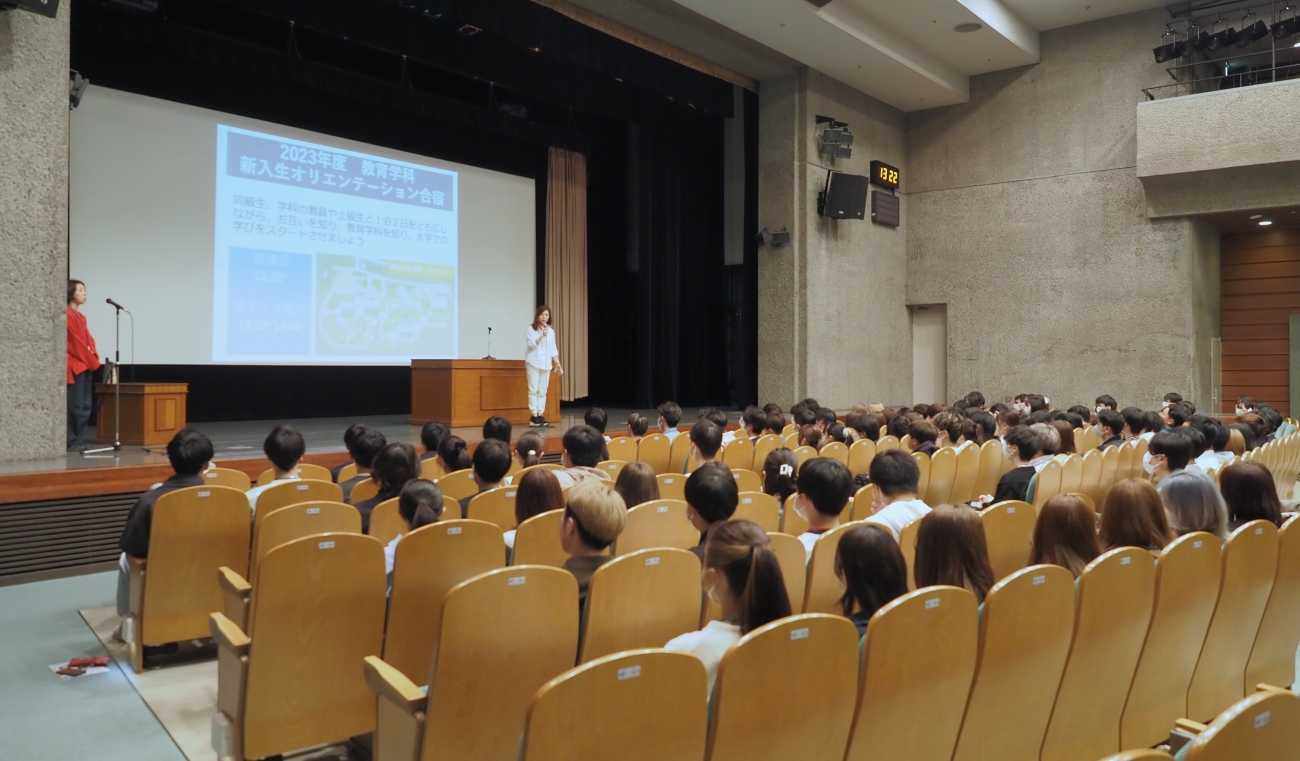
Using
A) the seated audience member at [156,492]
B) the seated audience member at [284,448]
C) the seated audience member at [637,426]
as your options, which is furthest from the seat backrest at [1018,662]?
the seated audience member at [637,426]

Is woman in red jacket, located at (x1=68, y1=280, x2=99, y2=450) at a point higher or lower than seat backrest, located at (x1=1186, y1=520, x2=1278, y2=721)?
higher

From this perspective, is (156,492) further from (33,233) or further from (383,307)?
(383,307)

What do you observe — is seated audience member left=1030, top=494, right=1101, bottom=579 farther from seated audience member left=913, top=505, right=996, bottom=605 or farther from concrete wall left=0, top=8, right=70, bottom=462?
concrete wall left=0, top=8, right=70, bottom=462

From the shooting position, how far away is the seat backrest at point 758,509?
3381 millimetres

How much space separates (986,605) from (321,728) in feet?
5.92

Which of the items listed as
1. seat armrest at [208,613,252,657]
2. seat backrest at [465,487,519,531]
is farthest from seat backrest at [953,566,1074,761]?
seat backrest at [465,487,519,531]

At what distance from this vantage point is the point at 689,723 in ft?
4.96

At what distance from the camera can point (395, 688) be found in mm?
1924

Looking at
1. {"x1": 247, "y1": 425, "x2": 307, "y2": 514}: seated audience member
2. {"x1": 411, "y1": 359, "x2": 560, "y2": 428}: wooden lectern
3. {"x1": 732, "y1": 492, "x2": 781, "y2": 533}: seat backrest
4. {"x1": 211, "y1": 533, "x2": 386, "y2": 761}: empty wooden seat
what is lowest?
{"x1": 211, "y1": 533, "x2": 386, "y2": 761}: empty wooden seat

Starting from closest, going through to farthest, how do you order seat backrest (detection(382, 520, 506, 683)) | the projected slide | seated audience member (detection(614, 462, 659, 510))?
seat backrest (detection(382, 520, 506, 683)), seated audience member (detection(614, 462, 659, 510)), the projected slide

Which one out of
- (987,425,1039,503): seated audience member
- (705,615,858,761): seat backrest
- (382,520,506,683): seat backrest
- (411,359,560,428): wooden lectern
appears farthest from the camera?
(411,359,560,428): wooden lectern

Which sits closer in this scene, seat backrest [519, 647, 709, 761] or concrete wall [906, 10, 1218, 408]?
seat backrest [519, 647, 709, 761]

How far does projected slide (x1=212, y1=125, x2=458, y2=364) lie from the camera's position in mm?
8797

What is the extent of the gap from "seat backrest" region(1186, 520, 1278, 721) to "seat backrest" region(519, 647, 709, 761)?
5.81 ft
